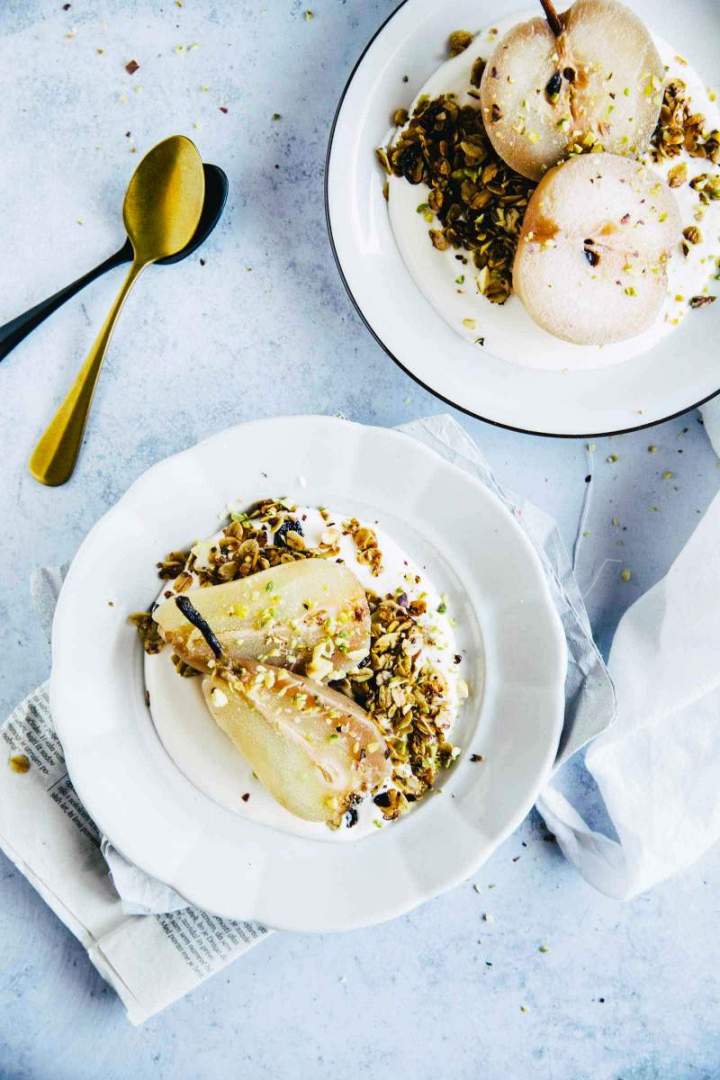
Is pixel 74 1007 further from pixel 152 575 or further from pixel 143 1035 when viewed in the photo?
pixel 152 575

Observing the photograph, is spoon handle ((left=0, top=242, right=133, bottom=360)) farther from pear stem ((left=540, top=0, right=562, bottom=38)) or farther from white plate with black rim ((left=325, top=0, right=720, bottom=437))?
pear stem ((left=540, top=0, right=562, bottom=38))

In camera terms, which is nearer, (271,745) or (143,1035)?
(271,745)

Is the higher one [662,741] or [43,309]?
[43,309]

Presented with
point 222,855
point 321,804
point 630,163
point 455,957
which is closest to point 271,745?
point 321,804

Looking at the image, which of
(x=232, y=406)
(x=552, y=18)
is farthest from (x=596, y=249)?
(x=232, y=406)

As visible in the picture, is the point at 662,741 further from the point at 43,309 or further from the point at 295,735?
the point at 43,309

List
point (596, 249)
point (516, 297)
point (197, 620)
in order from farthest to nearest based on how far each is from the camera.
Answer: point (516, 297)
point (596, 249)
point (197, 620)

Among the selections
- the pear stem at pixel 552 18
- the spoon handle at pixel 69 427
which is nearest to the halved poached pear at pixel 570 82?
the pear stem at pixel 552 18
